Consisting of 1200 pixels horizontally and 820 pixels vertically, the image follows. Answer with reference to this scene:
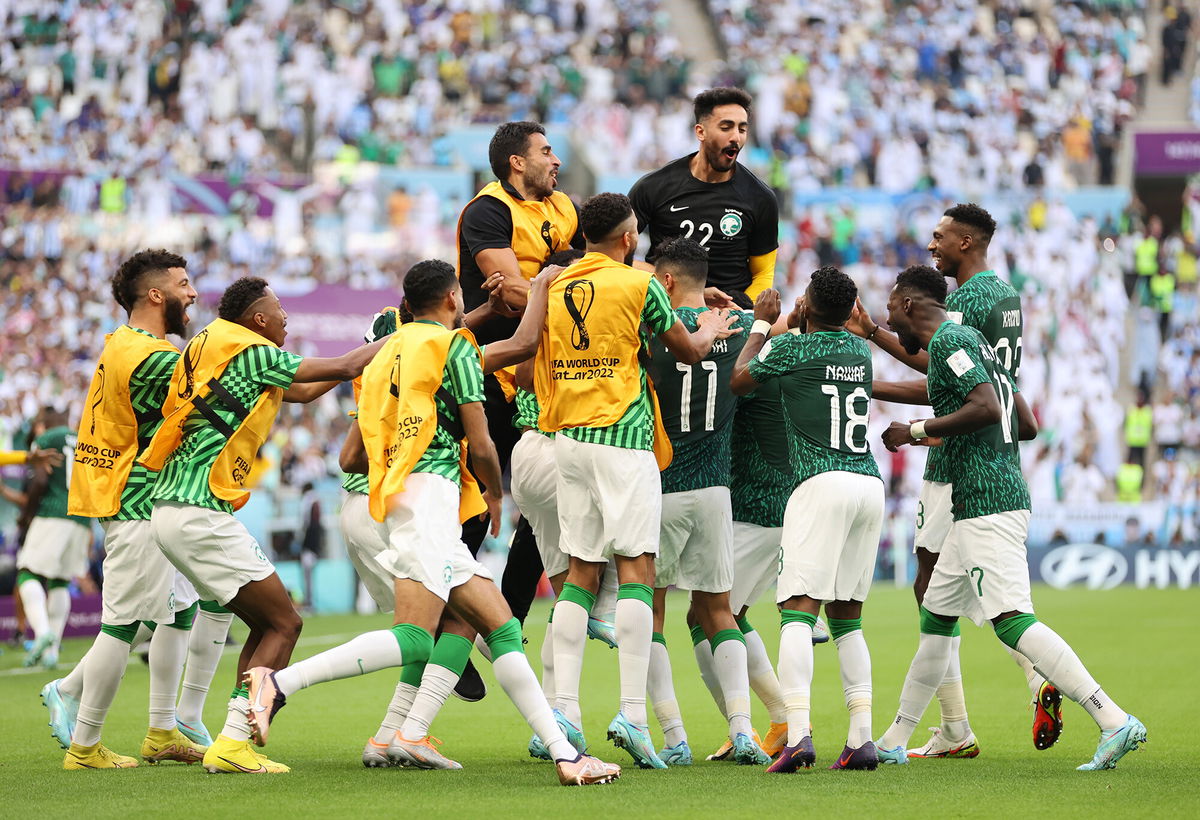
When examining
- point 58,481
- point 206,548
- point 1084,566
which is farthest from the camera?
point 1084,566

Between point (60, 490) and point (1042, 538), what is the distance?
16302 millimetres

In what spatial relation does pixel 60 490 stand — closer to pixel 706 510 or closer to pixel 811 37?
pixel 706 510

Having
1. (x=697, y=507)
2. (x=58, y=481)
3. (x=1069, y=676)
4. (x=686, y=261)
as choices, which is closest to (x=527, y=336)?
(x=686, y=261)

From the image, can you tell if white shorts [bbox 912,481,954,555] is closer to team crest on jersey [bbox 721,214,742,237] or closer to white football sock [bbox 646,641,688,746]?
white football sock [bbox 646,641,688,746]

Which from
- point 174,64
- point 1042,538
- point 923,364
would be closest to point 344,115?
point 174,64

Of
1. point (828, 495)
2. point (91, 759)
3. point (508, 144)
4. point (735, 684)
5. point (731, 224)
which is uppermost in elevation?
point (508, 144)

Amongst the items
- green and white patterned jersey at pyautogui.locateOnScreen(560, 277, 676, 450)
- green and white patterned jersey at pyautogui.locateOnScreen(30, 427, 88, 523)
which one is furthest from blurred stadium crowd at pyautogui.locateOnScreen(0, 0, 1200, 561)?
green and white patterned jersey at pyautogui.locateOnScreen(560, 277, 676, 450)

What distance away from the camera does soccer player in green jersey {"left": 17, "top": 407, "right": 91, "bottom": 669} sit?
14102 mm

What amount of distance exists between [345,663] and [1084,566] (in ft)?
66.1

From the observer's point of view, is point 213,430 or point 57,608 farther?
point 57,608

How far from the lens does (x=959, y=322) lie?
8.76 m

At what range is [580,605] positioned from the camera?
303 inches

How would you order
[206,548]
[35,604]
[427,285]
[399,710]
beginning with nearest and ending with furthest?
[427,285]
[206,548]
[399,710]
[35,604]

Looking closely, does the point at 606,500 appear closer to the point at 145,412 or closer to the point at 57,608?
the point at 145,412
